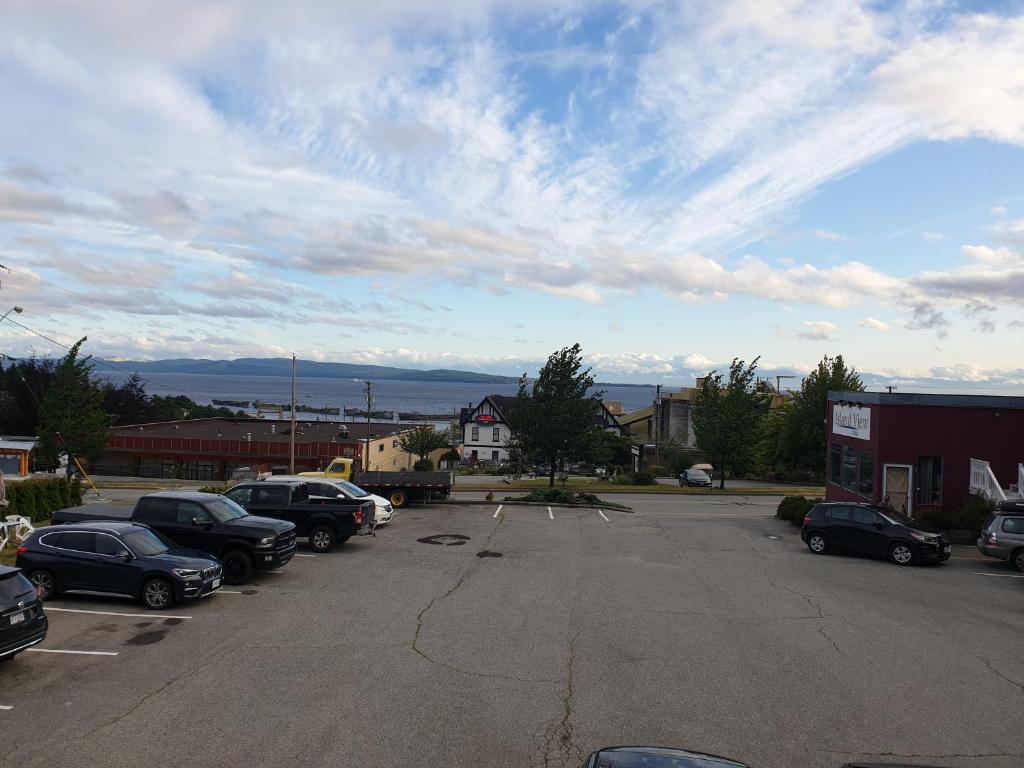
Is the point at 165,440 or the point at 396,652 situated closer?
the point at 396,652

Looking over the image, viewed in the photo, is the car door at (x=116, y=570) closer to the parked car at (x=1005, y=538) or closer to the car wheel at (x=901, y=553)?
the car wheel at (x=901, y=553)

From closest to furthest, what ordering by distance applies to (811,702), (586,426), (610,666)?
(811,702)
(610,666)
(586,426)

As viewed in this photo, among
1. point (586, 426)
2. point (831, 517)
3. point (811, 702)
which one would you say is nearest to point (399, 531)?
point (831, 517)

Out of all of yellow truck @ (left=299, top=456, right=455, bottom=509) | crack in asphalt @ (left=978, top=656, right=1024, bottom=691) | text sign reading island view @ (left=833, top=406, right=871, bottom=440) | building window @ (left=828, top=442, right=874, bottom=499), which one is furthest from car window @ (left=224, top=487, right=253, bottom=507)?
text sign reading island view @ (left=833, top=406, right=871, bottom=440)

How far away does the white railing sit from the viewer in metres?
22.1

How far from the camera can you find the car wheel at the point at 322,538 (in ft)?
64.8

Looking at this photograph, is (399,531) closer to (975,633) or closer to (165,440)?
(975,633)

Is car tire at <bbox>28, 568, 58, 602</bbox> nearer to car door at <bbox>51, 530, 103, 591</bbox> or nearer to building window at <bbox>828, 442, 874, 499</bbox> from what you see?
car door at <bbox>51, 530, 103, 591</bbox>

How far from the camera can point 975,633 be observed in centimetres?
1280

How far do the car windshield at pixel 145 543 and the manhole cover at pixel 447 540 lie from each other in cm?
834

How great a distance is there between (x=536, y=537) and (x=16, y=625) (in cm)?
1517

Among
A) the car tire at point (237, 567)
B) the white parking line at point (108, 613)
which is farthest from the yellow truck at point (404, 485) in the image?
the white parking line at point (108, 613)

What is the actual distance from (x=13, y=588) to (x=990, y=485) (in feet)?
79.6

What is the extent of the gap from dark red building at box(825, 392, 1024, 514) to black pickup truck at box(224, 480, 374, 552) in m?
16.3
